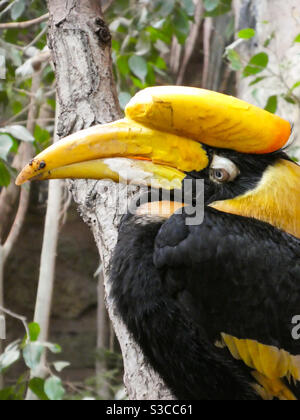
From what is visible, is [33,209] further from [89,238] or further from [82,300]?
[82,300]

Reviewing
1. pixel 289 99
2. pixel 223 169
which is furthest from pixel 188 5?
pixel 223 169

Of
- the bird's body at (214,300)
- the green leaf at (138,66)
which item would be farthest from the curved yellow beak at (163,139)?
the green leaf at (138,66)

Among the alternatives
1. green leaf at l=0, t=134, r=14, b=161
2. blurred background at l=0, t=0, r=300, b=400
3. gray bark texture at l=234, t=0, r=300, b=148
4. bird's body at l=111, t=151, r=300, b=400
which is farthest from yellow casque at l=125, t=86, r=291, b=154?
gray bark texture at l=234, t=0, r=300, b=148

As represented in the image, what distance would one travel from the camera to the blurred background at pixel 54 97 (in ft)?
6.72

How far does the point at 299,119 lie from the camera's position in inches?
96.3

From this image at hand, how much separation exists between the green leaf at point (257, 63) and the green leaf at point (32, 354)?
1168mm

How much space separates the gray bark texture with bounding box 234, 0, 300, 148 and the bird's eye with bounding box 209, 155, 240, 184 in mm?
1205

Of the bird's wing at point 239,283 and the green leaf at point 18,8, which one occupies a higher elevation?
the green leaf at point 18,8

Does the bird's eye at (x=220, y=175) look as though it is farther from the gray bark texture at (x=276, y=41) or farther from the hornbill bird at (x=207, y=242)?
the gray bark texture at (x=276, y=41)

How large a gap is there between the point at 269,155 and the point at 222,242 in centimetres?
23

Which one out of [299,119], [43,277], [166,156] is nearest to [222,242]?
[166,156]

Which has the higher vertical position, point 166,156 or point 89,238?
point 89,238

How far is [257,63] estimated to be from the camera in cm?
200

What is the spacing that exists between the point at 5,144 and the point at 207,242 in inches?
36.6
